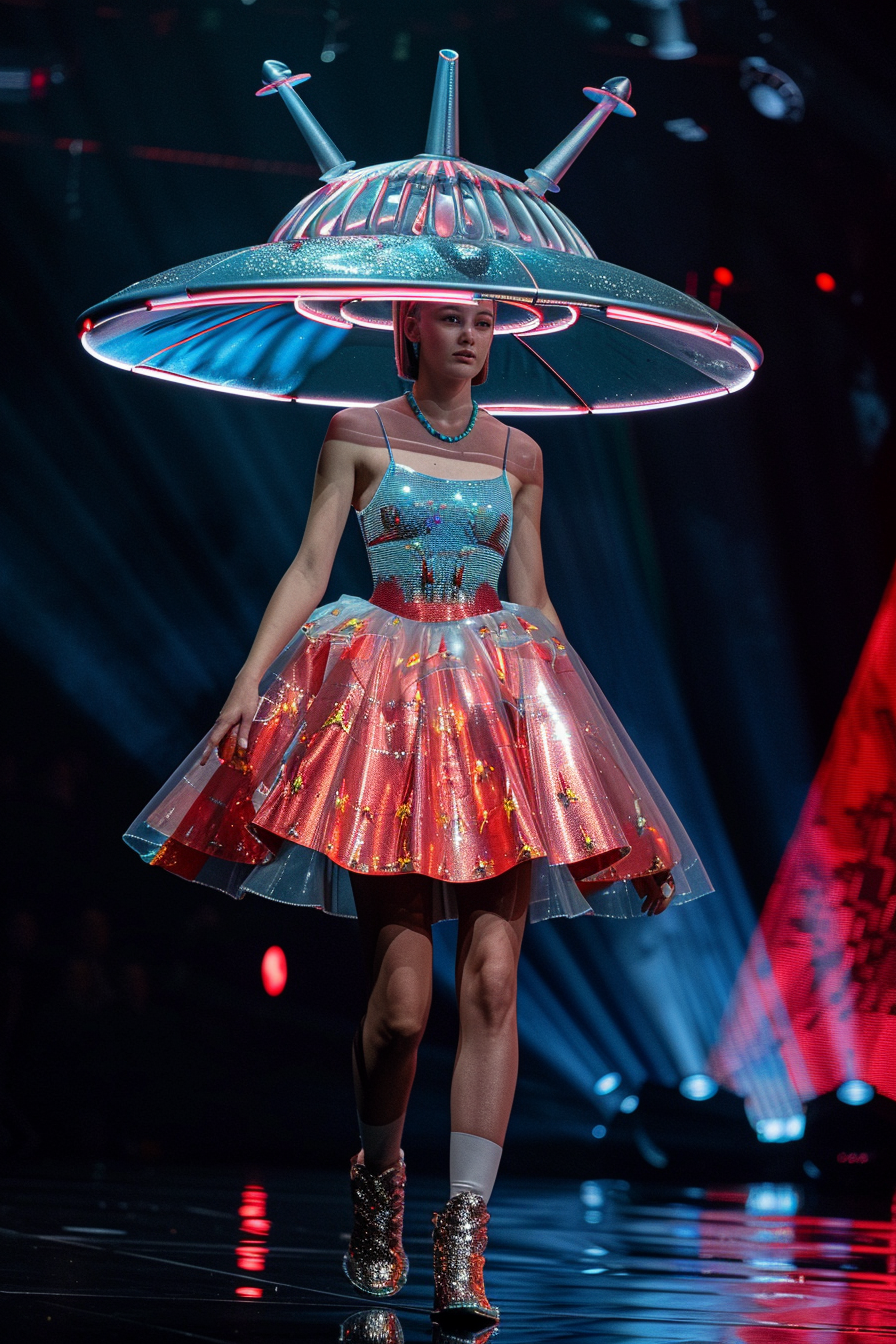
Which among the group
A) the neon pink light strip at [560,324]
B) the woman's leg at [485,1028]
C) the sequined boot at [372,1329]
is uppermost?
the neon pink light strip at [560,324]

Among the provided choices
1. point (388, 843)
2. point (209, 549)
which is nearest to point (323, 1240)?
point (388, 843)

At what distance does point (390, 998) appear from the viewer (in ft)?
6.81

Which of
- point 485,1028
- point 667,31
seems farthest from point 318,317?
point 667,31

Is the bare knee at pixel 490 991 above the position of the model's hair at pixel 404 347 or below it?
below

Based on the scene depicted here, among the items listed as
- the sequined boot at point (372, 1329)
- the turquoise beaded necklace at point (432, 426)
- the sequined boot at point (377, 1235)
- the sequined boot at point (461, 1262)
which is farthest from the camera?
the turquoise beaded necklace at point (432, 426)

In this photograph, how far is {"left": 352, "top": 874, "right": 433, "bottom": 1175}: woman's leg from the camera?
207cm

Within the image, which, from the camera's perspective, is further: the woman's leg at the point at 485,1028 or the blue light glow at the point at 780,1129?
the blue light glow at the point at 780,1129

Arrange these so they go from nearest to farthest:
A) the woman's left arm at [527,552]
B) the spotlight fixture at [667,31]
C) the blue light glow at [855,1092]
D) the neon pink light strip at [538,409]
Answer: the woman's left arm at [527,552]
the neon pink light strip at [538,409]
the blue light glow at [855,1092]
the spotlight fixture at [667,31]

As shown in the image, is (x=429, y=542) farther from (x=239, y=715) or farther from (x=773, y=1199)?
(x=773, y=1199)

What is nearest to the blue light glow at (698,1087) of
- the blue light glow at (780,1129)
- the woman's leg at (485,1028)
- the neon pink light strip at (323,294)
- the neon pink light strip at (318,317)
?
the blue light glow at (780,1129)

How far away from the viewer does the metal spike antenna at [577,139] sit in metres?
2.33

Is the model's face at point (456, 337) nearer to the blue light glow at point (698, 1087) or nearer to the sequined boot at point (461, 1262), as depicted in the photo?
the sequined boot at point (461, 1262)

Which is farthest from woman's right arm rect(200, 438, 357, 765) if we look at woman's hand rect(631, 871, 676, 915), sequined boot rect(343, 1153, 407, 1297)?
sequined boot rect(343, 1153, 407, 1297)

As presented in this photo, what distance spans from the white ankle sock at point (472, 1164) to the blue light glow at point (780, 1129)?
2.76 metres
